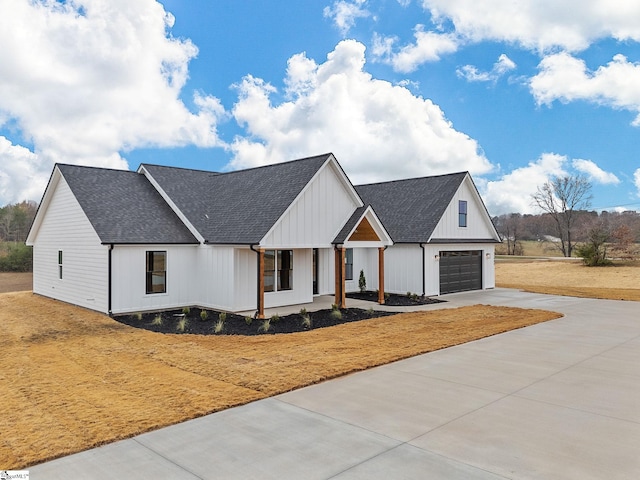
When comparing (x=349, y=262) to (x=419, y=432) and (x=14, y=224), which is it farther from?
(x=14, y=224)

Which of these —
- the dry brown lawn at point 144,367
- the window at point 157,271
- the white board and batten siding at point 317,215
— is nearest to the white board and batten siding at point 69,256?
the dry brown lawn at point 144,367

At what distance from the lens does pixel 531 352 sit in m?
9.94

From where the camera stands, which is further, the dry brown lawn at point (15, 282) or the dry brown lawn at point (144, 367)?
the dry brown lawn at point (15, 282)

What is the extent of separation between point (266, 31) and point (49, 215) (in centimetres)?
1199

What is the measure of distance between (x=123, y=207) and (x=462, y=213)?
52.3ft

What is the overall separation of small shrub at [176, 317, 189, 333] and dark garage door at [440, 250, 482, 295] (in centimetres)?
1306

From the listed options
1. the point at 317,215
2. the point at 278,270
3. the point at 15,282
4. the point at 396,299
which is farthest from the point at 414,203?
the point at 15,282

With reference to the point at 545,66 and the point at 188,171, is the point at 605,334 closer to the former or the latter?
the point at 545,66

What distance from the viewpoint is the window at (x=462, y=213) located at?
74.7ft

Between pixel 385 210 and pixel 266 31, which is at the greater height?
pixel 266 31

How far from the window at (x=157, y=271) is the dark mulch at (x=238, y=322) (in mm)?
914

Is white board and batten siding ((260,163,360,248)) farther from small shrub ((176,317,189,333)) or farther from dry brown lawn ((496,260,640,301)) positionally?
dry brown lawn ((496,260,640,301))

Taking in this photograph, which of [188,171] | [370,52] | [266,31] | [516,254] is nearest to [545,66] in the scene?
[370,52]

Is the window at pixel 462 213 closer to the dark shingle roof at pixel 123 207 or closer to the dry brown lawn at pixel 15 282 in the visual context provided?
the dark shingle roof at pixel 123 207
